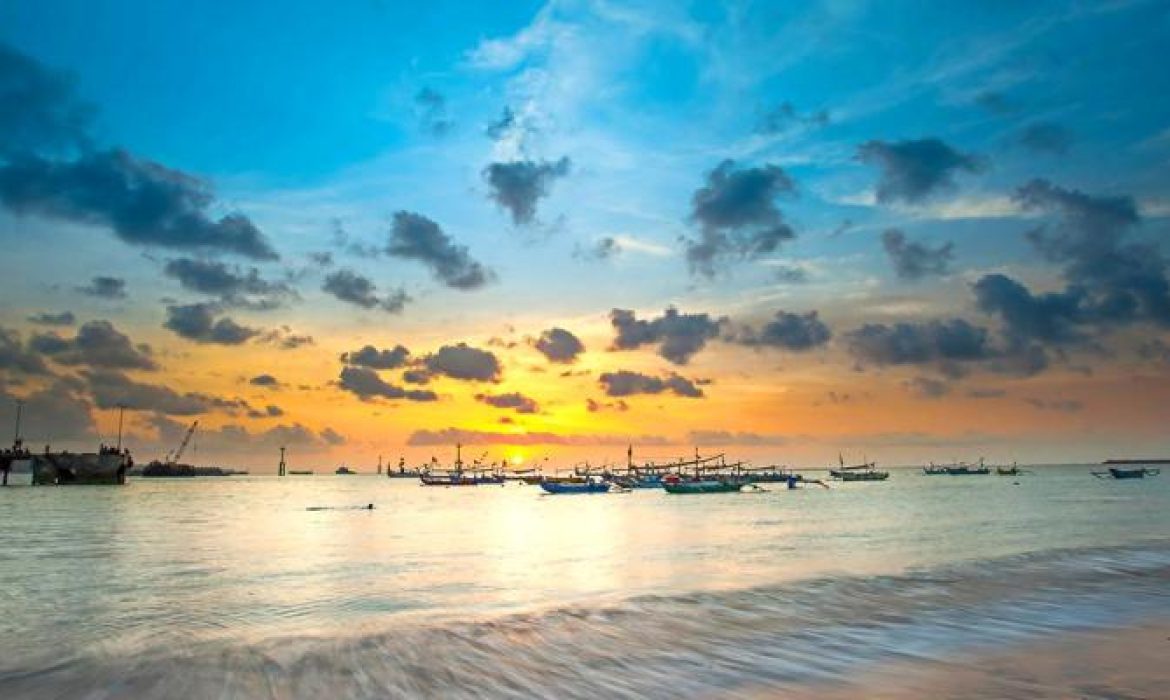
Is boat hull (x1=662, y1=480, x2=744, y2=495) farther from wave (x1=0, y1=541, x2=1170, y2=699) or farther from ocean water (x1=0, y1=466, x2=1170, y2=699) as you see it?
wave (x1=0, y1=541, x2=1170, y2=699)

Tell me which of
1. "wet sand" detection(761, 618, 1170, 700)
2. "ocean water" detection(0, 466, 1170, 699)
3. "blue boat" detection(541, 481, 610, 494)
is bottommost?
"blue boat" detection(541, 481, 610, 494)

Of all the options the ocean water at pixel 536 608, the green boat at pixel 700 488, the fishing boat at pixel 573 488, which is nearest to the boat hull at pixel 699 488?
the green boat at pixel 700 488

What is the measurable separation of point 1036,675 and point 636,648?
28.3 feet

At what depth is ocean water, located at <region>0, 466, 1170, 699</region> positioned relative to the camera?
15.8 m

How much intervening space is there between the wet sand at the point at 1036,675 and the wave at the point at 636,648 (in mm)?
856

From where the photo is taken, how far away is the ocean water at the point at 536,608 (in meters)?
15.8

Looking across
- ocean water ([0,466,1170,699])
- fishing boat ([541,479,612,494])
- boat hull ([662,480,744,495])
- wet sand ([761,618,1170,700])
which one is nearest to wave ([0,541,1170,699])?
ocean water ([0,466,1170,699])

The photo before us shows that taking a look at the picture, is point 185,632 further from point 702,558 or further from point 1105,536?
point 1105,536

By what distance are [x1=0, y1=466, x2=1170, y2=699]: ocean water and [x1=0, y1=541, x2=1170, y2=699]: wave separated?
9 centimetres

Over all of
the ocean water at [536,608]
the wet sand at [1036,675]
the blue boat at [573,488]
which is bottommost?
the blue boat at [573,488]

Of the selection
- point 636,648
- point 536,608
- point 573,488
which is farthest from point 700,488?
point 636,648

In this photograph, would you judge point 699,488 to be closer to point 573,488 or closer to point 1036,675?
point 573,488

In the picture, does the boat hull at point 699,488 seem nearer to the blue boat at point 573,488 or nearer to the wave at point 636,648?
the blue boat at point 573,488

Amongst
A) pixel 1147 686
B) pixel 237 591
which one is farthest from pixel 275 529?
pixel 1147 686
